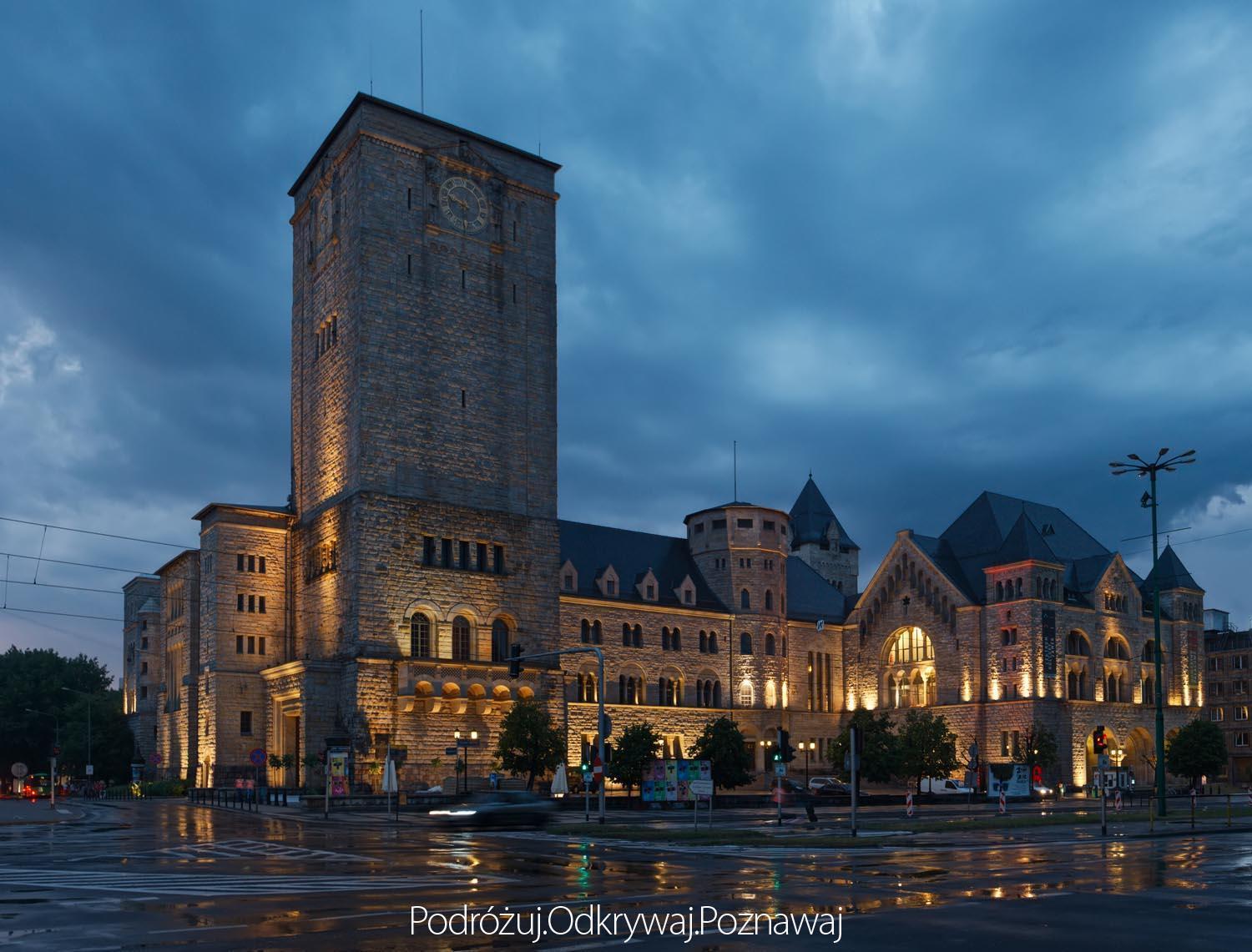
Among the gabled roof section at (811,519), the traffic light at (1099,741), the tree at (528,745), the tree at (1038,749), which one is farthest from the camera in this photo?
the gabled roof section at (811,519)

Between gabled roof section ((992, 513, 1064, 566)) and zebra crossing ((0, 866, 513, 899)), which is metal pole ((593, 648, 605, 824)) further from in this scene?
gabled roof section ((992, 513, 1064, 566))

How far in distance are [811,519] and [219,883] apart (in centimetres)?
12617

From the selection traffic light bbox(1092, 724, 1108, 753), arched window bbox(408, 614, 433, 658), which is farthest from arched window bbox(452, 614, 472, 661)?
traffic light bbox(1092, 724, 1108, 753)

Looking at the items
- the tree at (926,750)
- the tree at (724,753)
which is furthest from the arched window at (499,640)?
the tree at (926,750)

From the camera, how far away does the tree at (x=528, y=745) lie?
63.2 m

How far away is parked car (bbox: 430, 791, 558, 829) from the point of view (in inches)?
1624

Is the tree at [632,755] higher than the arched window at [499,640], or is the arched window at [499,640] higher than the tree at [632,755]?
the arched window at [499,640]

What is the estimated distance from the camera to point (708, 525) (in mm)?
94312

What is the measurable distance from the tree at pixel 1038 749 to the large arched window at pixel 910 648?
11.6m

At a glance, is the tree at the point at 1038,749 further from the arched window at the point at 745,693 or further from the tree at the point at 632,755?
the tree at the point at 632,755

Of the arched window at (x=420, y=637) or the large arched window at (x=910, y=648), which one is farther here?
the large arched window at (x=910, y=648)

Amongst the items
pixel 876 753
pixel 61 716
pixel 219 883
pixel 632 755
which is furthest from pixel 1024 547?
pixel 61 716

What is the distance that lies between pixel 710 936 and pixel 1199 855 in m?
18.0

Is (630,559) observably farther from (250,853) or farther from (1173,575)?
(250,853)
